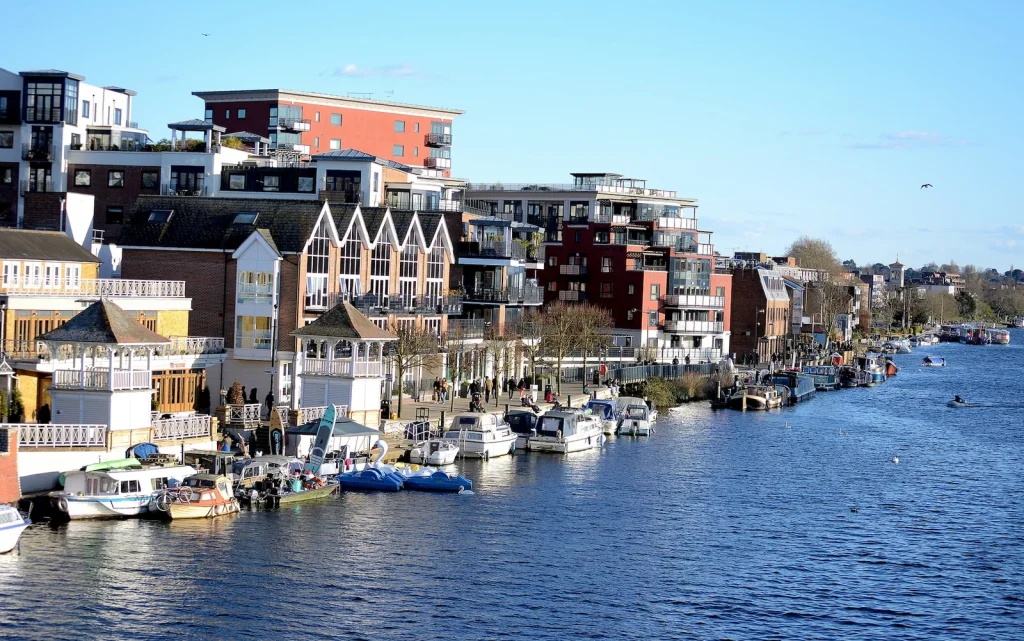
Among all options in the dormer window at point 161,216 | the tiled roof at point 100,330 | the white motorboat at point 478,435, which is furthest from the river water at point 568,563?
the dormer window at point 161,216

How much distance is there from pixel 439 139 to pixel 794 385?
42.8 metres

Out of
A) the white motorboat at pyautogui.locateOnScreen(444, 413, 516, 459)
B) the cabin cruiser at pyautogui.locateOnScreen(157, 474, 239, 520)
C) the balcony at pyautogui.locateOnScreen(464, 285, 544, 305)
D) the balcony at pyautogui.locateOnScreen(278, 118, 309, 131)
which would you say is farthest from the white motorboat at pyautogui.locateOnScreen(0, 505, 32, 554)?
the balcony at pyautogui.locateOnScreen(278, 118, 309, 131)

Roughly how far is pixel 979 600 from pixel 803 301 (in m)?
149

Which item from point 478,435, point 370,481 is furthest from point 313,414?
point 478,435

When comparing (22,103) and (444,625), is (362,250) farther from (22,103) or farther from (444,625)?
(444,625)

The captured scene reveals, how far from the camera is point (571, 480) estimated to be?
6969 centimetres

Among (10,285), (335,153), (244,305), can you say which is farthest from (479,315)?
(10,285)

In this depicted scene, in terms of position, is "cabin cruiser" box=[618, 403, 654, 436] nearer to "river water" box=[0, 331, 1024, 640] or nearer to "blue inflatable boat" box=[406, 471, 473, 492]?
"river water" box=[0, 331, 1024, 640]

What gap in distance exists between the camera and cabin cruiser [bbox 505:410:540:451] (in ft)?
265

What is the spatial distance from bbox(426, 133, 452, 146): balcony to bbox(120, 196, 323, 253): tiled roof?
5920 centimetres

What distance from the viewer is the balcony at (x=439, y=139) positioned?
463 ft

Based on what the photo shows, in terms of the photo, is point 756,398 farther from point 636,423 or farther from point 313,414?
point 313,414

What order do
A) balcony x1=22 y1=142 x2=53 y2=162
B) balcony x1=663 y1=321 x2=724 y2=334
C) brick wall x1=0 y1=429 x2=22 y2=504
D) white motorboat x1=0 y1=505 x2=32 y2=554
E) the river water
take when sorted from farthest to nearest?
balcony x1=663 y1=321 x2=724 y2=334 → balcony x1=22 y1=142 x2=53 y2=162 → brick wall x1=0 y1=429 x2=22 y2=504 → white motorboat x1=0 y1=505 x2=32 y2=554 → the river water

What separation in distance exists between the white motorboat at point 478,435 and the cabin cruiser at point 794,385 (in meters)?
54.0
